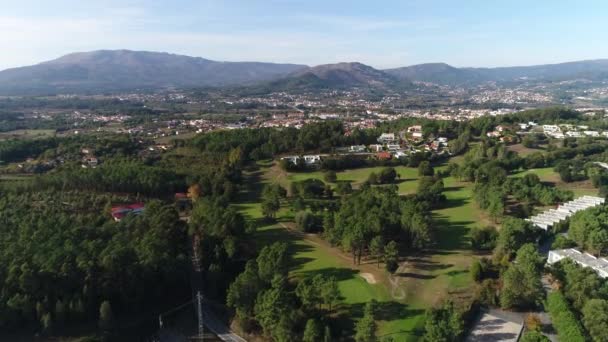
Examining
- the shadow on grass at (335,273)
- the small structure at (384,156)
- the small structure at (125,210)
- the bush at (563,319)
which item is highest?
the small structure at (384,156)

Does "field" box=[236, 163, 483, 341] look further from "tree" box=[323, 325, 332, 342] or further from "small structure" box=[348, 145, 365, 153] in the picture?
"small structure" box=[348, 145, 365, 153]

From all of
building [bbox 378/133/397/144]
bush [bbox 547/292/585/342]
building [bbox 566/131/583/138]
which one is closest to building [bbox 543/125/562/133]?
building [bbox 566/131/583/138]

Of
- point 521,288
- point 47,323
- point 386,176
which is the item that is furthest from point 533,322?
point 386,176

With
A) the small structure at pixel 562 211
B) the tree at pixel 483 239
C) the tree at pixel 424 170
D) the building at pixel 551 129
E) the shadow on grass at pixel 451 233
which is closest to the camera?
the tree at pixel 483 239

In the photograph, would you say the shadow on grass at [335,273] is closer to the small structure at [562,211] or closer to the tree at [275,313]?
the tree at [275,313]

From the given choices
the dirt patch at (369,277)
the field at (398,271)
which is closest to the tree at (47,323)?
the field at (398,271)

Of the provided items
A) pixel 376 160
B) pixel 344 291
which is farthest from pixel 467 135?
pixel 344 291
